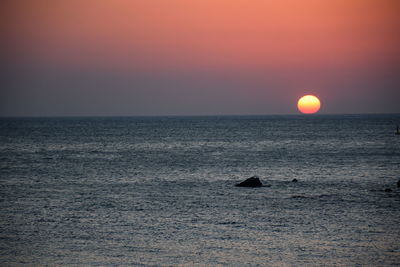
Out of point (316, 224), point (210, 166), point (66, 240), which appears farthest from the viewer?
point (210, 166)

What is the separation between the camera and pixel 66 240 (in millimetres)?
30547

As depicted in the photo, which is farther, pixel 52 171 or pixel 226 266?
pixel 52 171

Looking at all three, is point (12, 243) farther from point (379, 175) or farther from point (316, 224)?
point (379, 175)

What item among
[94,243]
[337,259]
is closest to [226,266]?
[337,259]

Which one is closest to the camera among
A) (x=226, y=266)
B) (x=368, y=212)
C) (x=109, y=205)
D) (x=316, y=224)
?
(x=226, y=266)

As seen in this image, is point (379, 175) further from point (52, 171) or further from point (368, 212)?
point (52, 171)

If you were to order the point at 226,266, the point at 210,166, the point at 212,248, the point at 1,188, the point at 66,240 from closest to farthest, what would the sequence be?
the point at 226,266
the point at 212,248
the point at 66,240
the point at 1,188
the point at 210,166

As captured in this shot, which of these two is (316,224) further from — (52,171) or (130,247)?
(52,171)

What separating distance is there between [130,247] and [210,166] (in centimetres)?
4485

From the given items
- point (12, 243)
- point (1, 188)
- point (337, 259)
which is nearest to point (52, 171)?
point (1, 188)

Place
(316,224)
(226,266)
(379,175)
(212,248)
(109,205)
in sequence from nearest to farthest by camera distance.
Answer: (226,266)
(212,248)
(316,224)
(109,205)
(379,175)

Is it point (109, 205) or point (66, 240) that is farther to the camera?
point (109, 205)

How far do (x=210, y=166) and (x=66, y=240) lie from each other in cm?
4389

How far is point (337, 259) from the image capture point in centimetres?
2659
